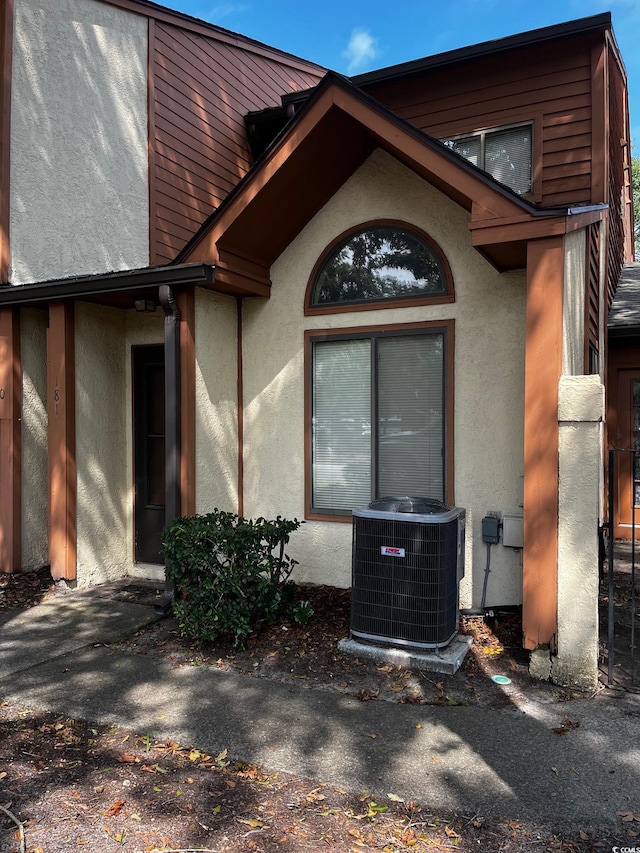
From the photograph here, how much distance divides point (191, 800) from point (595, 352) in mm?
6096

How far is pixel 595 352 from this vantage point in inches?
272

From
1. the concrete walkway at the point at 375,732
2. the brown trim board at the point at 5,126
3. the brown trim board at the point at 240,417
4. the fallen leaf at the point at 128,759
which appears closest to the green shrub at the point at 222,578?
the concrete walkway at the point at 375,732

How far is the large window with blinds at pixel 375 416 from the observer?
5.71 metres

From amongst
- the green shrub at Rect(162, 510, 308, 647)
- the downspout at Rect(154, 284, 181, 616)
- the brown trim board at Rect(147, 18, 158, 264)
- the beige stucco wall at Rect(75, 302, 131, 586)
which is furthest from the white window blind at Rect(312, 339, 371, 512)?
the brown trim board at Rect(147, 18, 158, 264)

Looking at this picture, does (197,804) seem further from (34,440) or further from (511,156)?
(511,156)

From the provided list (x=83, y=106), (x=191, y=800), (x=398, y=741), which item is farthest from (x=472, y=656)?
(x=83, y=106)

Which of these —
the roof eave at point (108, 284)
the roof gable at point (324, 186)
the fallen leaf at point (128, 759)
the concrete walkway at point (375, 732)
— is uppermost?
the roof gable at point (324, 186)

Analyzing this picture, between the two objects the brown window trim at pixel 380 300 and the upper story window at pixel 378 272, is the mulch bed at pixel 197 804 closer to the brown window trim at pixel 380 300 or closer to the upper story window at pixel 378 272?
the brown window trim at pixel 380 300

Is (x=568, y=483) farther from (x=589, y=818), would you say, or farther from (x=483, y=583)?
(x=589, y=818)

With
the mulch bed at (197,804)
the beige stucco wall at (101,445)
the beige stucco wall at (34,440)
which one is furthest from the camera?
the beige stucco wall at (34,440)

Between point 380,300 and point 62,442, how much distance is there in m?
3.59

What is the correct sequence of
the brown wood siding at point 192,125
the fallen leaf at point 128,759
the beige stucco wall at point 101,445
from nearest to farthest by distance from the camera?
the fallen leaf at point 128,759 < the beige stucco wall at point 101,445 < the brown wood siding at point 192,125

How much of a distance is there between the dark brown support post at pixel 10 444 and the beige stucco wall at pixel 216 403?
7.28 ft

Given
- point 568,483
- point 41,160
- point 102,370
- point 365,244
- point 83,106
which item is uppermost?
point 83,106
